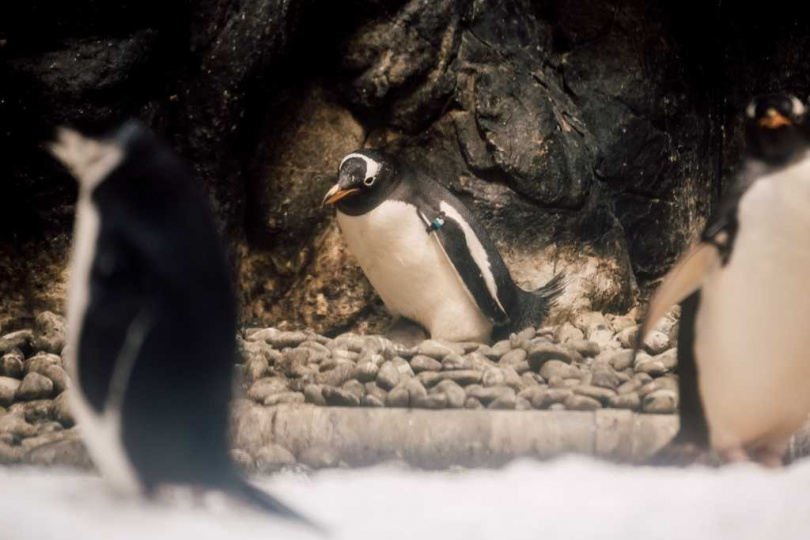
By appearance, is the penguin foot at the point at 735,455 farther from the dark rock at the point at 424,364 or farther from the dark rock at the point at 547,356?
the dark rock at the point at 424,364

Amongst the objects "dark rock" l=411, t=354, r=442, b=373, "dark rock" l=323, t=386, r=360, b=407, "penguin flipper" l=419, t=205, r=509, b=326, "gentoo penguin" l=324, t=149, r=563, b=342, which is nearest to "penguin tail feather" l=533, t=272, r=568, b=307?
"gentoo penguin" l=324, t=149, r=563, b=342

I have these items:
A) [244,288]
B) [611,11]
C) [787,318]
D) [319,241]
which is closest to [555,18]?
[611,11]

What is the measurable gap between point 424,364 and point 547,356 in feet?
0.88

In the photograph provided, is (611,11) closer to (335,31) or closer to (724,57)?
(724,57)

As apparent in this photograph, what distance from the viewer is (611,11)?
2.85 metres

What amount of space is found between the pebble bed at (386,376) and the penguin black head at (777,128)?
0.42 metres

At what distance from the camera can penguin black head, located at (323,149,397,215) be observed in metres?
2.48

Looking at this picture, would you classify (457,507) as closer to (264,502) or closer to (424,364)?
(264,502)

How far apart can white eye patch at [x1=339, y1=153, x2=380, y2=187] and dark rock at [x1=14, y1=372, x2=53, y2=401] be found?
1.12 m

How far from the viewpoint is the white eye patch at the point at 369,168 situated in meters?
2.52

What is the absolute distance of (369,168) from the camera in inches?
99.8

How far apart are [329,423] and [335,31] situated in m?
1.59

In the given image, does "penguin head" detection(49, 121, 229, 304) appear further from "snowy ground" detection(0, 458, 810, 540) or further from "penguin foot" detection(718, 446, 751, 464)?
"penguin foot" detection(718, 446, 751, 464)

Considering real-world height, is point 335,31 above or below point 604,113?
above
